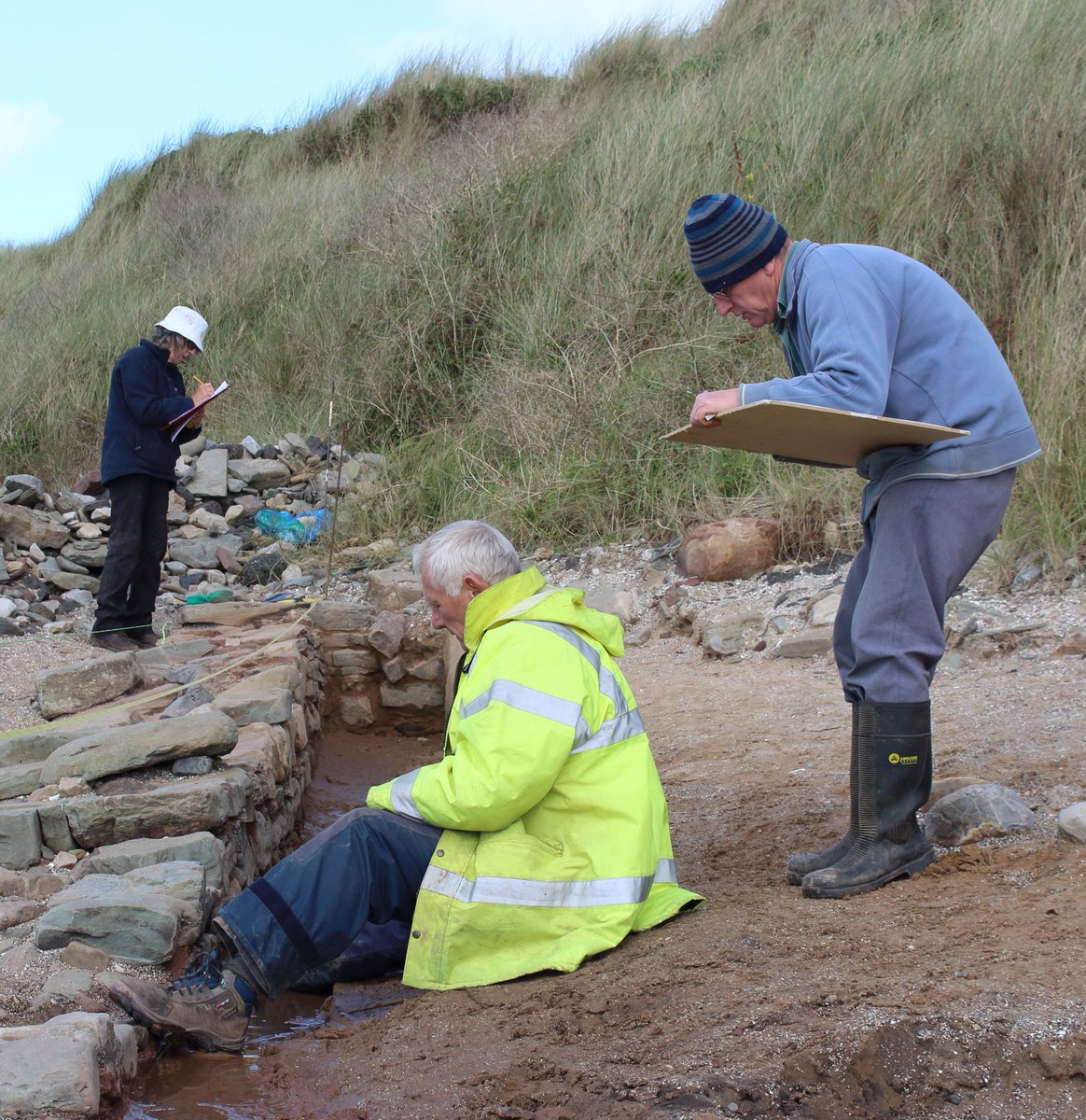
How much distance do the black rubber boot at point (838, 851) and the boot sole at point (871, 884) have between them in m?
0.09

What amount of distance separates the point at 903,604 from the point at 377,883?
143 centimetres

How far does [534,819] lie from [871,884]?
2.85ft

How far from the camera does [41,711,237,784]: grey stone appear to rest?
3.73m

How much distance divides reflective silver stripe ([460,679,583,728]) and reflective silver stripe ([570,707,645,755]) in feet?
0.32

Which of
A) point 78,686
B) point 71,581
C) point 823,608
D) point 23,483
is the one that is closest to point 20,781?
point 78,686

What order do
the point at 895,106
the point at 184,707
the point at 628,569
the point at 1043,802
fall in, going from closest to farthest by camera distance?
the point at 1043,802 < the point at 184,707 < the point at 628,569 < the point at 895,106

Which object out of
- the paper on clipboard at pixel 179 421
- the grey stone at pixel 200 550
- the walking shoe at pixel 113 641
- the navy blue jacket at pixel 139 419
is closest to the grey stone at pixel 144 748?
the walking shoe at pixel 113 641

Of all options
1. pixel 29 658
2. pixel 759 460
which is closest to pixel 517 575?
pixel 29 658

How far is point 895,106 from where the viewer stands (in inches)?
378

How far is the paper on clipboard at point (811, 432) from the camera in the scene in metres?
2.52

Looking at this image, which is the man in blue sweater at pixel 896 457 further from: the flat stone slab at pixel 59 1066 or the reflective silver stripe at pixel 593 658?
the flat stone slab at pixel 59 1066

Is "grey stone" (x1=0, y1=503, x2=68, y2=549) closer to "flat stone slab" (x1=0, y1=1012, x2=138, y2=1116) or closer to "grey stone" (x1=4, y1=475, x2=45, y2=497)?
"grey stone" (x1=4, y1=475, x2=45, y2=497)

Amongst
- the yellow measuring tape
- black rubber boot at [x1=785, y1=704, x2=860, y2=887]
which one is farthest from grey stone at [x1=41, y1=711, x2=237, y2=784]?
black rubber boot at [x1=785, y1=704, x2=860, y2=887]

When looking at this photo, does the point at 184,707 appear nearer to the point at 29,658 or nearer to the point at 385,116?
the point at 29,658
